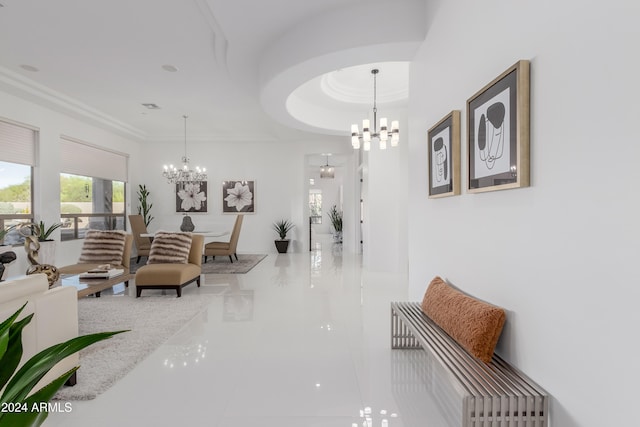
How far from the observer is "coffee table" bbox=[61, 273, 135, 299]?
346 cm

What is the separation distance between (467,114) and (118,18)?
3.40 m

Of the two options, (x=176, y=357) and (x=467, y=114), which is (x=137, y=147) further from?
(x=467, y=114)

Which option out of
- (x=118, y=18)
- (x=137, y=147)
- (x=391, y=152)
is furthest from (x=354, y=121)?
(x=137, y=147)

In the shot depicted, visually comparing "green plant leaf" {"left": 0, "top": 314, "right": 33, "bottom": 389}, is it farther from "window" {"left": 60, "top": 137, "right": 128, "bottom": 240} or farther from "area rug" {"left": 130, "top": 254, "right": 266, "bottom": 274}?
"window" {"left": 60, "top": 137, "right": 128, "bottom": 240}

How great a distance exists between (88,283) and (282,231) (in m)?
5.15

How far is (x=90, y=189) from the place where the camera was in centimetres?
721

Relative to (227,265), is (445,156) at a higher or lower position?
higher

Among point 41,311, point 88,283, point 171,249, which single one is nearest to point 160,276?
point 171,249

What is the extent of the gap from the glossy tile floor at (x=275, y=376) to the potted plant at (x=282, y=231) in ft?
14.6

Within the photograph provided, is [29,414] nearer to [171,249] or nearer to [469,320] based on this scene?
[469,320]

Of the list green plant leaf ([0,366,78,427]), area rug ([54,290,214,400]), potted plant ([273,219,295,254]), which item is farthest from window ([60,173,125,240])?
green plant leaf ([0,366,78,427])

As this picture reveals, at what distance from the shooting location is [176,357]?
265 centimetres

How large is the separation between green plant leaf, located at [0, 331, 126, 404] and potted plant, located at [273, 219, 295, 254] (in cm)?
782

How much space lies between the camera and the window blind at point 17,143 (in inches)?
201
